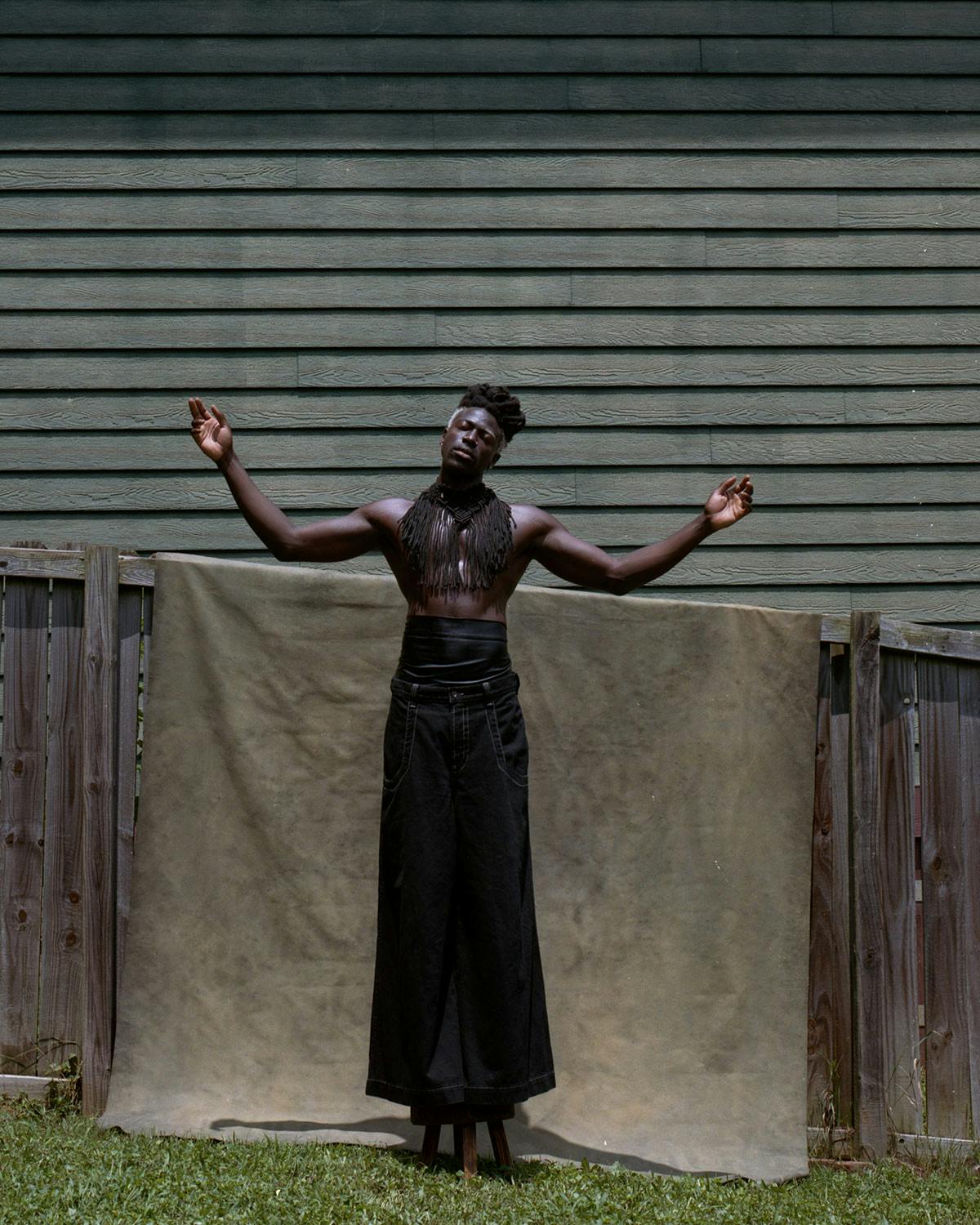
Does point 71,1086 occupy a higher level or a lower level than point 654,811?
lower

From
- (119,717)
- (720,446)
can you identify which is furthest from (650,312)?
(119,717)

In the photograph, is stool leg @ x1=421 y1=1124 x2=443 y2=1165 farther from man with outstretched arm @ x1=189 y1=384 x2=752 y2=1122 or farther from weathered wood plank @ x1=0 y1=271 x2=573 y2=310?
weathered wood plank @ x1=0 y1=271 x2=573 y2=310

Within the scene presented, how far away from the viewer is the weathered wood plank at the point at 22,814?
3.99 metres

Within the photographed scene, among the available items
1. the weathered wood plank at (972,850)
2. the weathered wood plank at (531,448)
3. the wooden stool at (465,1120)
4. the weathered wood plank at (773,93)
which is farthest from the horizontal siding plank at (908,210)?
the wooden stool at (465,1120)

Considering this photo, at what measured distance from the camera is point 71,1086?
12.9ft

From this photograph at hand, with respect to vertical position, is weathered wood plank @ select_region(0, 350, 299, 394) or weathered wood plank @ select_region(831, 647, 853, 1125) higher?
weathered wood plank @ select_region(0, 350, 299, 394)

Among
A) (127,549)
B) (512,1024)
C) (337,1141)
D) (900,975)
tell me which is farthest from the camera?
(127,549)

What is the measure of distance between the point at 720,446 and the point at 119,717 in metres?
2.87

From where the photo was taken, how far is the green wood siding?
18.0 feet

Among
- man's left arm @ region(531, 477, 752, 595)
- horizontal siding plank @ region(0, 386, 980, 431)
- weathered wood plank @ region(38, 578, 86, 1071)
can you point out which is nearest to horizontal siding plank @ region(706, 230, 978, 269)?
horizontal siding plank @ region(0, 386, 980, 431)

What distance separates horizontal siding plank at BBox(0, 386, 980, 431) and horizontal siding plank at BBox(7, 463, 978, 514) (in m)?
0.21

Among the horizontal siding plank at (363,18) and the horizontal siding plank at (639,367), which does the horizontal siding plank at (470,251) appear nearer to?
the horizontal siding plank at (639,367)

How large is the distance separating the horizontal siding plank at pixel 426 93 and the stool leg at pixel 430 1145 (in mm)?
4198

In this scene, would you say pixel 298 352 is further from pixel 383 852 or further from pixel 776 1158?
pixel 776 1158
